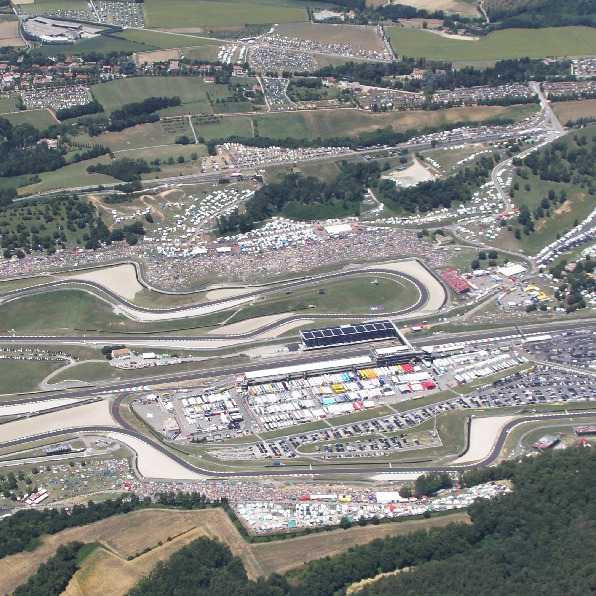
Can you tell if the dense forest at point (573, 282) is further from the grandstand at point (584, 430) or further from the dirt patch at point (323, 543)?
the dirt patch at point (323, 543)

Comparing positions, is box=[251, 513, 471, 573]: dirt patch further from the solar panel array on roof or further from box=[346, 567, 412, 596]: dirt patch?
the solar panel array on roof

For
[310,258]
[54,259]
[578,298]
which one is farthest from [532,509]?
[54,259]

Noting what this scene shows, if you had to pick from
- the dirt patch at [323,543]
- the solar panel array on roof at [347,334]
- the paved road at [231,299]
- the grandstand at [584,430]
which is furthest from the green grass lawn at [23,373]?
the grandstand at [584,430]

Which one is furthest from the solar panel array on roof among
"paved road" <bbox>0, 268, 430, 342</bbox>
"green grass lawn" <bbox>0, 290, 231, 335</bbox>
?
"green grass lawn" <bbox>0, 290, 231, 335</bbox>

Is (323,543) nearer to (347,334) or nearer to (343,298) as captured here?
(347,334)

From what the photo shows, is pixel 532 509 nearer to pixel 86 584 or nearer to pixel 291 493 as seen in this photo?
pixel 291 493

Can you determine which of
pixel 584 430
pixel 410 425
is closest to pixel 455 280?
pixel 410 425
